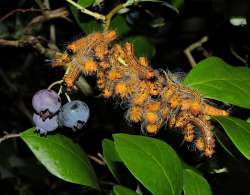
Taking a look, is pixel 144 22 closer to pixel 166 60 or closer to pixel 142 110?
pixel 166 60

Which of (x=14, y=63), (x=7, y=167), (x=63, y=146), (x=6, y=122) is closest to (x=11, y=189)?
(x=7, y=167)

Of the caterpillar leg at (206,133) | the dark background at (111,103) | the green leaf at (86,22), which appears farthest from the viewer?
the green leaf at (86,22)

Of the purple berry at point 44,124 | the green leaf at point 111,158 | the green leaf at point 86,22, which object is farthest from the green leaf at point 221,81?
the green leaf at point 86,22

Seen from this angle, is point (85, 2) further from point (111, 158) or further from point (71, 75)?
point (111, 158)

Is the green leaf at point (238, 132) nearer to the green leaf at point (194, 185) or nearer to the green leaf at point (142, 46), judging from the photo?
the green leaf at point (194, 185)

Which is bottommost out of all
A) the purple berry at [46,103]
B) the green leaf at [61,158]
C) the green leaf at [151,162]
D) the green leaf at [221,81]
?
the green leaf at [61,158]

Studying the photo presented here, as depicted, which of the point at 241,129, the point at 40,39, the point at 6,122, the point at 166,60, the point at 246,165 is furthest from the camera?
the point at 6,122

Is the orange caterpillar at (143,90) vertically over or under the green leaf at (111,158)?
over
